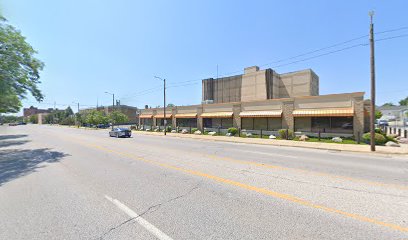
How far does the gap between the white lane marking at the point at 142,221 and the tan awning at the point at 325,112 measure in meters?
20.7

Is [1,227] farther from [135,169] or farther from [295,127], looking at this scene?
[295,127]

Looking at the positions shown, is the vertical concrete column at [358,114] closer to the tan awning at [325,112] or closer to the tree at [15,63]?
the tan awning at [325,112]

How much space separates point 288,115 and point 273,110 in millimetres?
1916

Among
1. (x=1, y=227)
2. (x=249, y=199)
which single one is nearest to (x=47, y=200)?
(x=1, y=227)

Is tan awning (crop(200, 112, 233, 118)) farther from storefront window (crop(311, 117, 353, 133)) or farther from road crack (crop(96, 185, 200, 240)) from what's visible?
road crack (crop(96, 185, 200, 240))

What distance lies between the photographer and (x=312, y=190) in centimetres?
546

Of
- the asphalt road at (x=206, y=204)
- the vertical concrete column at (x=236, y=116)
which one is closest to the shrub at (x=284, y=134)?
the vertical concrete column at (x=236, y=116)

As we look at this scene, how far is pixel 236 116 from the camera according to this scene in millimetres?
27969

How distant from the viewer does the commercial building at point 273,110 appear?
19703 mm

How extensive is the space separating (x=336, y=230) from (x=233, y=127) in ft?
79.7

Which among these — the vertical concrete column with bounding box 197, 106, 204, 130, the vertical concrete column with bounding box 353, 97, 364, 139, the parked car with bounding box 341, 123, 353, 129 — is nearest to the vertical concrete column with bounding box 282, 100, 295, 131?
the parked car with bounding box 341, 123, 353, 129

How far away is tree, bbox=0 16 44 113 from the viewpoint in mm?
13188

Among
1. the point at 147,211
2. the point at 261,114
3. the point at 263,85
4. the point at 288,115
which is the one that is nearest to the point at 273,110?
the point at 261,114

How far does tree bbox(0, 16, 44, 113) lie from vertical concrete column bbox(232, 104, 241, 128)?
21.3m
